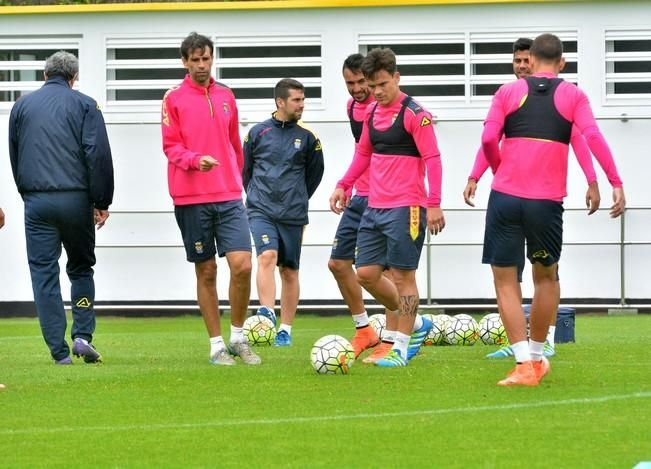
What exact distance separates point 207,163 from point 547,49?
2.57 metres

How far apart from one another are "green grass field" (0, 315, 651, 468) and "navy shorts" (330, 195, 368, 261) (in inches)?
37.9

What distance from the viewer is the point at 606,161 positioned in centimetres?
932

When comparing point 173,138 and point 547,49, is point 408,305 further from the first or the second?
point 547,49

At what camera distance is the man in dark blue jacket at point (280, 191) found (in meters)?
14.3

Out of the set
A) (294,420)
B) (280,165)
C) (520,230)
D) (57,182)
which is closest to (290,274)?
(280,165)

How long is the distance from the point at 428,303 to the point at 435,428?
38.7 ft

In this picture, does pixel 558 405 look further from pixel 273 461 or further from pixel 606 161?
pixel 273 461

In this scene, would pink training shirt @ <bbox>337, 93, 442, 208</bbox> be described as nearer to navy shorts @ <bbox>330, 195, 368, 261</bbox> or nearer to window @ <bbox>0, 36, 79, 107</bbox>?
navy shorts @ <bbox>330, 195, 368, 261</bbox>

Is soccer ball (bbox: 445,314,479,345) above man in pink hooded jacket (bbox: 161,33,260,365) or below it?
below

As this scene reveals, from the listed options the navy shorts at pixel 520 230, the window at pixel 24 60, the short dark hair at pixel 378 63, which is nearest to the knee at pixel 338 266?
the short dark hair at pixel 378 63

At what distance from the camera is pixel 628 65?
19953mm

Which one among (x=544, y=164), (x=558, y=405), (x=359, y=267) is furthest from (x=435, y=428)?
(x=359, y=267)

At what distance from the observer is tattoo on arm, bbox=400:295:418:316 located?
1088 centimetres

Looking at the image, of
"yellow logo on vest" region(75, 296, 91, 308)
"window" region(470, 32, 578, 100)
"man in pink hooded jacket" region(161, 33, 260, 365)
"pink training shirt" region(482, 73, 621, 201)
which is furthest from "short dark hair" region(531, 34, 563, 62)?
"window" region(470, 32, 578, 100)
